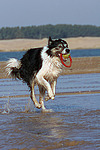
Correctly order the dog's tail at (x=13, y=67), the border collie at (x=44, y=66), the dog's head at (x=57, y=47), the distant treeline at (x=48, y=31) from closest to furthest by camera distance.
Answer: the dog's head at (x=57, y=47) → the border collie at (x=44, y=66) → the dog's tail at (x=13, y=67) → the distant treeline at (x=48, y=31)

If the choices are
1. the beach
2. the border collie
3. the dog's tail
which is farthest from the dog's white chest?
the dog's tail

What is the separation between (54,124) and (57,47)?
2319 mm

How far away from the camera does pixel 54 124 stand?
624cm

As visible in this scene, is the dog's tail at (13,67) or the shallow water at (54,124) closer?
the shallow water at (54,124)

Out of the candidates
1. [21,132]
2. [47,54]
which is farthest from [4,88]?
[21,132]

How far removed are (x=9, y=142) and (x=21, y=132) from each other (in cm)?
62

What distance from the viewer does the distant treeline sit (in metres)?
113

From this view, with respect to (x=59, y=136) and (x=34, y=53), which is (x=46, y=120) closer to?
(x=59, y=136)

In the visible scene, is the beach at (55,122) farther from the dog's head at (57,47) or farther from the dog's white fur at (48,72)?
the dog's head at (57,47)

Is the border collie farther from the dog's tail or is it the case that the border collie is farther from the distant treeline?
the distant treeline

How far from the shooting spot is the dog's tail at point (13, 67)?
9.17 m

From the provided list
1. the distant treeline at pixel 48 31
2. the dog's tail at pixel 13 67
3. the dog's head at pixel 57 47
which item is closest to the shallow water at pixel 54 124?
the dog's tail at pixel 13 67

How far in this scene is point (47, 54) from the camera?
26.8 ft

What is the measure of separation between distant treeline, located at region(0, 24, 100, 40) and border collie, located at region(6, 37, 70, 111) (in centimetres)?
9937
